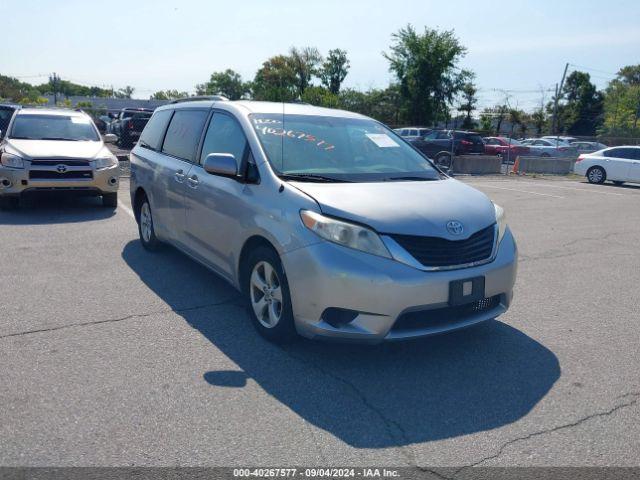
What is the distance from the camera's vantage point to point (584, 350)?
4.36 m

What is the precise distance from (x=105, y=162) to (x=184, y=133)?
4.07 meters

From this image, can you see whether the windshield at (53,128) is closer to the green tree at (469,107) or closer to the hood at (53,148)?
the hood at (53,148)

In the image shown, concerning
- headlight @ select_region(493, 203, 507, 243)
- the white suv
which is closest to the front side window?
headlight @ select_region(493, 203, 507, 243)

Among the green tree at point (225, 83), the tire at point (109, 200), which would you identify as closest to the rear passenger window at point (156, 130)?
the tire at point (109, 200)

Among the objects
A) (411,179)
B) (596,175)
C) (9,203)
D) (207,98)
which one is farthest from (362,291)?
(596,175)

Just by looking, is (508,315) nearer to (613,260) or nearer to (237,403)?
(237,403)

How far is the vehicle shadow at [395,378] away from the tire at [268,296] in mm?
138

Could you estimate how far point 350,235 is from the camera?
370 cm

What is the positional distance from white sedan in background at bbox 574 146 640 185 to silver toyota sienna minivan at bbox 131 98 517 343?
1767cm

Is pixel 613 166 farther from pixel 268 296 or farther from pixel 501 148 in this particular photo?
pixel 268 296

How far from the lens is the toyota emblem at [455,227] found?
12.6 ft

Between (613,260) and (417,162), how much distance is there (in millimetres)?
3995

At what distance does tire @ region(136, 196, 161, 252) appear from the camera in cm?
664

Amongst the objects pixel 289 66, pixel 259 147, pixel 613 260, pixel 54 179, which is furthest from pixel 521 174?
pixel 289 66
